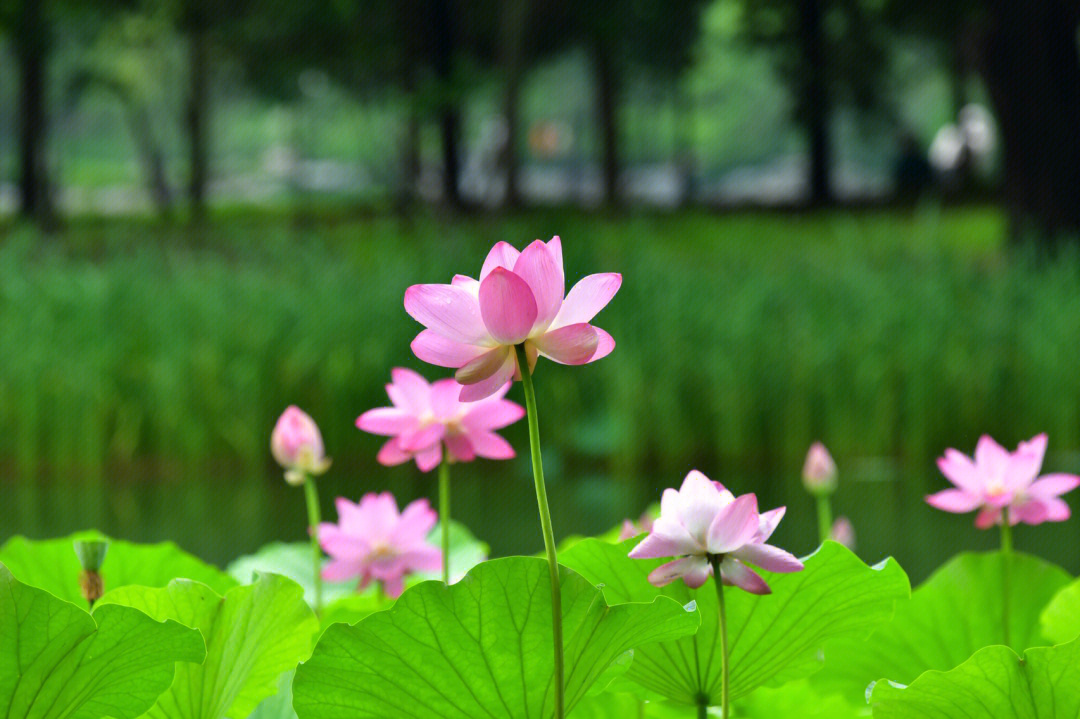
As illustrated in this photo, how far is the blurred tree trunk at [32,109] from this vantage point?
25.2 ft

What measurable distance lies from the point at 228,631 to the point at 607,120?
9487 mm

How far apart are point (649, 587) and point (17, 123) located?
31.0ft

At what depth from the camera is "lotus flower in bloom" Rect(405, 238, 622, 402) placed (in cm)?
34

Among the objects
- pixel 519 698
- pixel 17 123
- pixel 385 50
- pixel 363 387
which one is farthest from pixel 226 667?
pixel 17 123

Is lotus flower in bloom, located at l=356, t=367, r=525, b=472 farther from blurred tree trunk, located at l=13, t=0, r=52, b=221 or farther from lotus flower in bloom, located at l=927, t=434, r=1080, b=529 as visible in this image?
blurred tree trunk, located at l=13, t=0, r=52, b=221

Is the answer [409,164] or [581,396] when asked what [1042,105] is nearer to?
[581,396]

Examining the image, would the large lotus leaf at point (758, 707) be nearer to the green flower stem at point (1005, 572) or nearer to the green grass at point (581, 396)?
the green flower stem at point (1005, 572)

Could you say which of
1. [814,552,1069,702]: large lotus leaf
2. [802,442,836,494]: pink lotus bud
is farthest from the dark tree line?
[814,552,1069,702]: large lotus leaf

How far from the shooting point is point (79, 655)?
0.36 m

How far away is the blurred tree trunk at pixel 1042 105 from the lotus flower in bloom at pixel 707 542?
18.9 ft

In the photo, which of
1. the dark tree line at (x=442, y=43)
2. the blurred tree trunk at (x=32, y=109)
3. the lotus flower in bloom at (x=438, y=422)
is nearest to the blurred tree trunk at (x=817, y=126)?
the dark tree line at (x=442, y=43)

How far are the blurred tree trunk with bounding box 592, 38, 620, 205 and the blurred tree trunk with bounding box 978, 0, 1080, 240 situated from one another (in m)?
3.97

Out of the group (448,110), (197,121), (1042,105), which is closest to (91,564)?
(1042,105)

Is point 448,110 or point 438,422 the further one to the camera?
point 448,110
